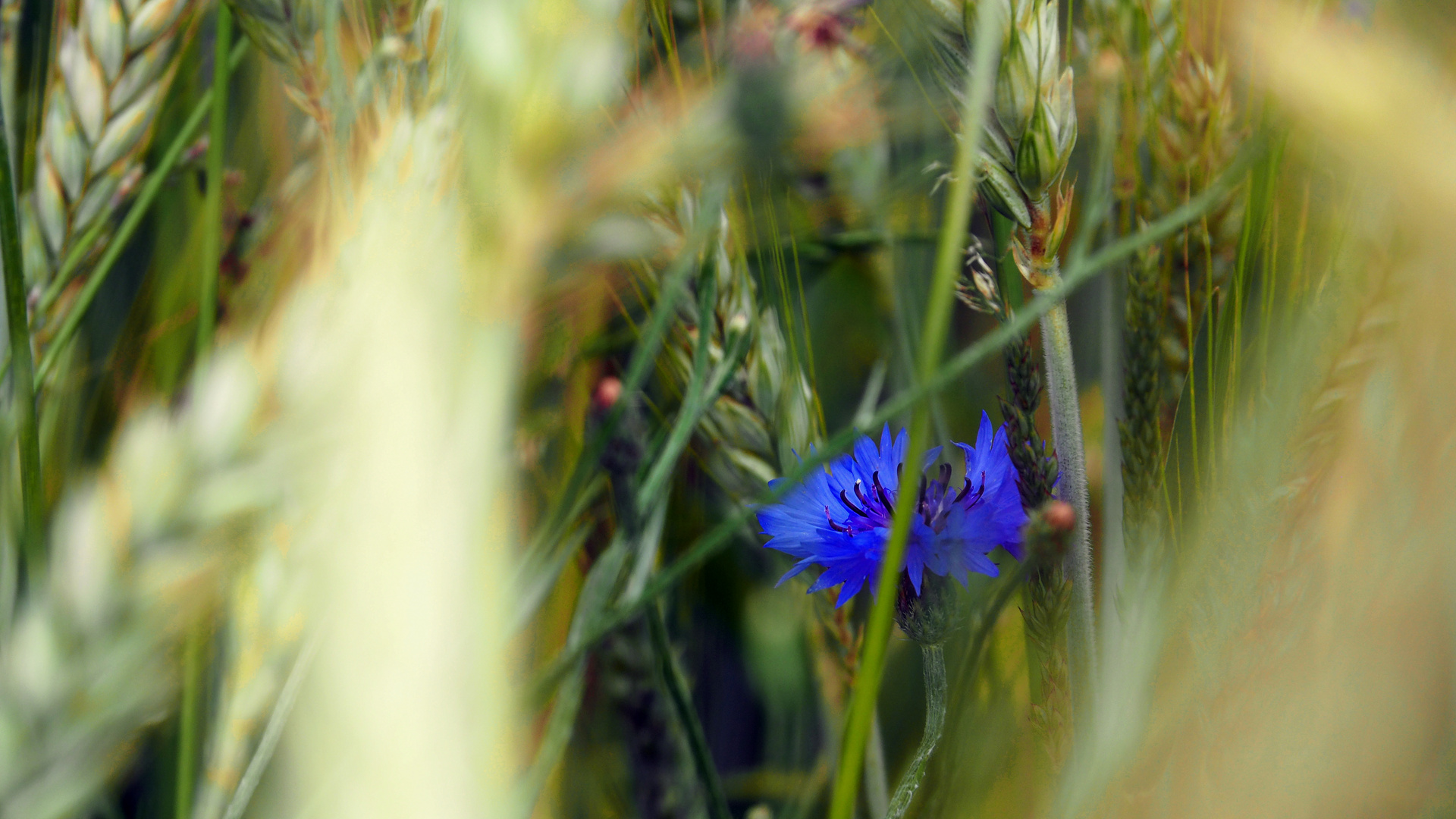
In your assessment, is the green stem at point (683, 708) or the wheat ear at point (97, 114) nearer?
the green stem at point (683, 708)

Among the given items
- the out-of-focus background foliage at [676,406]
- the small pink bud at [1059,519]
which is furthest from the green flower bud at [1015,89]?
the small pink bud at [1059,519]

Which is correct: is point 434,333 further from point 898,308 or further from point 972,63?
point 898,308

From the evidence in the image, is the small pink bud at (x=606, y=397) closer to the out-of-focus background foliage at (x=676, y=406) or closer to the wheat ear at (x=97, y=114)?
the out-of-focus background foliage at (x=676, y=406)

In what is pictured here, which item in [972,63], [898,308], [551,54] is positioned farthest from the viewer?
[898,308]

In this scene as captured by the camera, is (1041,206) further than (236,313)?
No

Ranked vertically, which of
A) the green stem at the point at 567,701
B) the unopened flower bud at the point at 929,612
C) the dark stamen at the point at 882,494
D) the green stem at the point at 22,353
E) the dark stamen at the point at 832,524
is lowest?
the unopened flower bud at the point at 929,612

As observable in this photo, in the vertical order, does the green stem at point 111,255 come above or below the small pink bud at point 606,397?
above

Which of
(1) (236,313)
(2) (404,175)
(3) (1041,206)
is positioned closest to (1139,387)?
(3) (1041,206)
